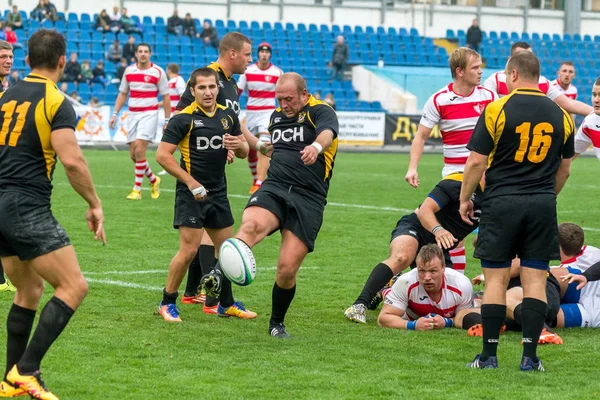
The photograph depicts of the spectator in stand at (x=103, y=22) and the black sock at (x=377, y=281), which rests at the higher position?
the spectator in stand at (x=103, y=22)

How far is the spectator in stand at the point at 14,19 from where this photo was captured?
32094 mm

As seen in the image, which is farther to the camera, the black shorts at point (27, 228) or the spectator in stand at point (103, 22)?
the spectator in stand at point (103, 22)

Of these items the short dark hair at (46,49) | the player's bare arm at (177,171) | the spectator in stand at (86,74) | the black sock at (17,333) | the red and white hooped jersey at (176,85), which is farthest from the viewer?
the spectator in stand at (86,74)

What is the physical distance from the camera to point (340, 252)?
11906 millimetres

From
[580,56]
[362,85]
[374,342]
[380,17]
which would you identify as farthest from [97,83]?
[374,342]

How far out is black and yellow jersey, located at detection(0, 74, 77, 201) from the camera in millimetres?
5602

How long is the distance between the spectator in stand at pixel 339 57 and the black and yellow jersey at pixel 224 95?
1063 inches

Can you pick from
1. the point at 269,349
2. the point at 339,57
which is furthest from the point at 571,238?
the point at 339,57

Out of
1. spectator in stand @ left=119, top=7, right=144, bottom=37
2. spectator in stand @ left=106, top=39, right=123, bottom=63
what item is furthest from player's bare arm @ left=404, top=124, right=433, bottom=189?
spectator in stand @ left=119, top=7, right=144, bottom=37

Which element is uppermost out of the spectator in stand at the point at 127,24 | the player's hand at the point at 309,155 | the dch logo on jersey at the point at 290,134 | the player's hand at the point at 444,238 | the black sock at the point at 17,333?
the spectator in stand at the point at 127,24

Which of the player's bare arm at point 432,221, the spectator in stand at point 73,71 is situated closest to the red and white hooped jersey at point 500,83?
the player's bare arm at point 432,221

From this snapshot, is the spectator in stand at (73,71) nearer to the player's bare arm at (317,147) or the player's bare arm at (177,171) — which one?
the player's bare arm at (177,171)

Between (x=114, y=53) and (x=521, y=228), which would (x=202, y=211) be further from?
(x=114, y=53)

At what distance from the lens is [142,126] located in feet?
55.9
